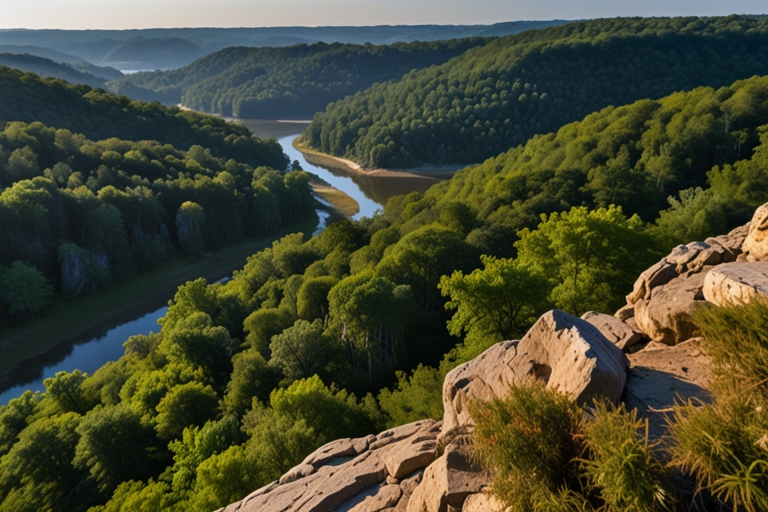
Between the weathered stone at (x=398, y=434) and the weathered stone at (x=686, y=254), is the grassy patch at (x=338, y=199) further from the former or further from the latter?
the weathered stone at (x=686, y=254)

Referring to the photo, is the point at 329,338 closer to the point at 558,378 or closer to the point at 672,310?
the point at 672,310

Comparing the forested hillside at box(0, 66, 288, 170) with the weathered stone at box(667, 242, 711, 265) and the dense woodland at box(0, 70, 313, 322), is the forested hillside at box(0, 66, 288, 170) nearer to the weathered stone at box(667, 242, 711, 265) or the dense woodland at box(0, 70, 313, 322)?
the dense woodland at box(0, 70, 313, 322)

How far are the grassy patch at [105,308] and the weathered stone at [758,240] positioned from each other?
168 ft

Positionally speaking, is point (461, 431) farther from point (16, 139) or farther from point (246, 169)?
point (246, 169)

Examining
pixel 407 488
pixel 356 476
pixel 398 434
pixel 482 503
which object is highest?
pixel 482 503

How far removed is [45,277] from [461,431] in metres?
59.0

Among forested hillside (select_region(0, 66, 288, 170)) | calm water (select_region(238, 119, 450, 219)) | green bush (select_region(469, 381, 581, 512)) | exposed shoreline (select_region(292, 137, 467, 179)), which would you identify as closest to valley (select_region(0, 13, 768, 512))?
green bush (select_region(469, 381, 581, 512))

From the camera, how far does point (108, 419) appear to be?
1000 inches

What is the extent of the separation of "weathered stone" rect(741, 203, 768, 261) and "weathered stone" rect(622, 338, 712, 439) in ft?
11.4

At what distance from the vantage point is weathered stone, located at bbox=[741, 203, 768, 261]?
41.0 ft

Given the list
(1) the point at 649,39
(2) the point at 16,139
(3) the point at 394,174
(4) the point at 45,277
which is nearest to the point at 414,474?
(4) the point at 45,277

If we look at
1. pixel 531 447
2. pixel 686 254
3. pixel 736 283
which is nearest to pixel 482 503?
pixel 531 447

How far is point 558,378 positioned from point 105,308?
5632cm

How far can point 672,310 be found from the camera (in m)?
11.4
